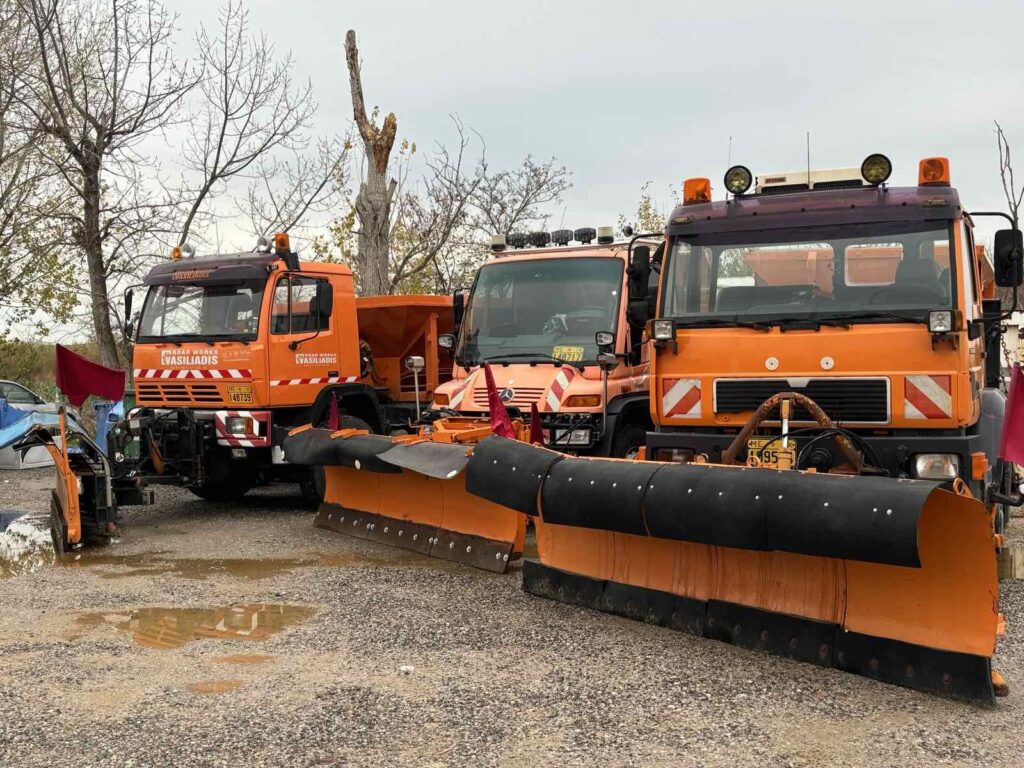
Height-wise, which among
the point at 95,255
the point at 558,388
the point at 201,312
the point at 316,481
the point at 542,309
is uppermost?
the point at 95,255

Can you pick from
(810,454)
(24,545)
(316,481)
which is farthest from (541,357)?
(24,545)

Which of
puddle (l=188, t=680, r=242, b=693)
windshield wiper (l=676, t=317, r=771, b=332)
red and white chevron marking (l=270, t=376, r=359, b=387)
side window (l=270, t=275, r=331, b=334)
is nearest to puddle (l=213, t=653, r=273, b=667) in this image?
puddle (l=188, t=680, r=242, b=693)

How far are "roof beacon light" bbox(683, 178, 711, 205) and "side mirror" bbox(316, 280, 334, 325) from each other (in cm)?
488

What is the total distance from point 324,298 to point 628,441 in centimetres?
371

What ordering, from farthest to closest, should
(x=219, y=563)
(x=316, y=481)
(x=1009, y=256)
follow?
(x=316, y=481), (x=219, y=563), (x=1009, y=256)

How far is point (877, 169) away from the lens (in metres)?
6.56

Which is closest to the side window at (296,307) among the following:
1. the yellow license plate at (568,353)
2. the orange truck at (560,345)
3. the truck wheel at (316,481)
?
the truck wheel at (316,481)

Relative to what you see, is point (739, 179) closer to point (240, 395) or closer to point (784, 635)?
point (784, 635)

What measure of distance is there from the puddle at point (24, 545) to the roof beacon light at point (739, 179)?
6.18 meters

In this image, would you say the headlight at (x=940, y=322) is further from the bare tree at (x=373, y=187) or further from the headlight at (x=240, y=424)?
the bare tree at (x=373, y=187)

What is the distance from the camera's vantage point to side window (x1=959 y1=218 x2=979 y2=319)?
6188 millimetres

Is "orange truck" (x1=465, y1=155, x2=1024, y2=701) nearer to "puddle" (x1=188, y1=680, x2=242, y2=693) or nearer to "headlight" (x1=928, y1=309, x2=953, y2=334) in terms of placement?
"headlight" (x1=928, y1=309, x2=953, y2=334)

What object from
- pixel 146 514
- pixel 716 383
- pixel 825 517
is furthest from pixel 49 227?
pixel 825 517

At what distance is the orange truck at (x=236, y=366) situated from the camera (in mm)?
10312
